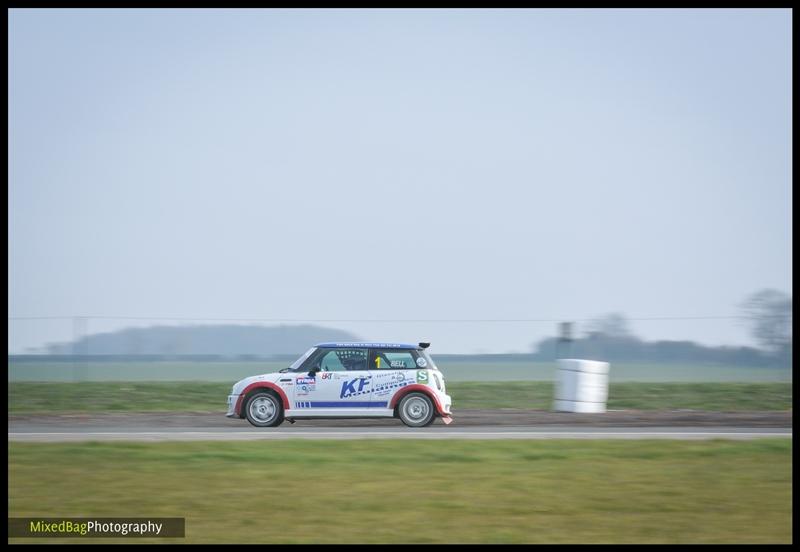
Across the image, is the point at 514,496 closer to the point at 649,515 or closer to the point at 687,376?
the point at 649,515

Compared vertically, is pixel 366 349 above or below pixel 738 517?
above

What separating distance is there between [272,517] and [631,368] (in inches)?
847

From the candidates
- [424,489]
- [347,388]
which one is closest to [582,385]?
[347,388]

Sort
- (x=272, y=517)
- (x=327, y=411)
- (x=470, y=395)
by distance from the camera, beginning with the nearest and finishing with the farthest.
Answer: (x=272, y=517), (x=327, y=411), (x=470, y=395)

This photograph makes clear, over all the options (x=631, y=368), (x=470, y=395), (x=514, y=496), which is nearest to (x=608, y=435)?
(x=514, y=496)

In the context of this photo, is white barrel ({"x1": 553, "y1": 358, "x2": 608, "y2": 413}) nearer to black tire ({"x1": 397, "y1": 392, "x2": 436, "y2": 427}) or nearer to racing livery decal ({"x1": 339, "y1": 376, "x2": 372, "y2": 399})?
black tire ({"x1": 397, "y1": 392, "x2": 436, "y2": 427})

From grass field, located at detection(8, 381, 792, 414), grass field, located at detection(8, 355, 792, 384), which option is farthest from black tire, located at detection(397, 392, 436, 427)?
grass field, located at detection(8, 355, 792, 384)

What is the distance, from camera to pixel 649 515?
949cm

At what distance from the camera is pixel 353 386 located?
17578 millimetres

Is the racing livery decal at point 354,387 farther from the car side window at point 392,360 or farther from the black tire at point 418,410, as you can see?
the black tire at point 418,410

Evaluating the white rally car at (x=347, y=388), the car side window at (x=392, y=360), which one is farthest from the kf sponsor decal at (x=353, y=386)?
the car side window at (x=392, y=360)

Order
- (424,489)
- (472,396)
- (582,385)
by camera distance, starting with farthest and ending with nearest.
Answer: (472,396)
(582,385)
(424,489)

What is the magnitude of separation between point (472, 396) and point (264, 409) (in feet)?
31.0

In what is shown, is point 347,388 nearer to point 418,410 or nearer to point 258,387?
point 418,410
